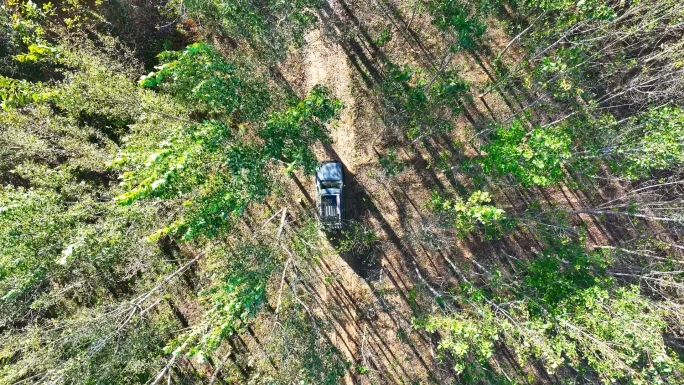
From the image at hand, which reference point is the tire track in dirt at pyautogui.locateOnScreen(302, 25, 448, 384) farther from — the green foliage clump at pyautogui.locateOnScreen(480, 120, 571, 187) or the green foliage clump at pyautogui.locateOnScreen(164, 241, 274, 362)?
the green foliage clump at pyautogui.locateOnScreen(480, 120, 571, 187)

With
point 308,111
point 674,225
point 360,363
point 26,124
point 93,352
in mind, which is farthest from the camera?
point 360,363

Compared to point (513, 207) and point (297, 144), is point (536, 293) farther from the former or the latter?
point (297, 144)

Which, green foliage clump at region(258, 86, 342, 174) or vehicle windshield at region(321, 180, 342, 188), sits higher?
green foliage clump at region(258, 86, 342, 174)

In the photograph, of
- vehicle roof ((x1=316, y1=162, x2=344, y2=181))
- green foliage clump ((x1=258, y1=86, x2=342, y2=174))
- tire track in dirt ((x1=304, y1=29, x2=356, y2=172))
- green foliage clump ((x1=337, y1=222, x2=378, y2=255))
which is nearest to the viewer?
green foliage clump ((x1=258, y1=86, x2=342, y2=174))

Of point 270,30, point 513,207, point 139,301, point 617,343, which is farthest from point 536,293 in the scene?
point 139,301

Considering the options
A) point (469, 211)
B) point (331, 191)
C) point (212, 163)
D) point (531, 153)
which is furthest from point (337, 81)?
point (531, 153)

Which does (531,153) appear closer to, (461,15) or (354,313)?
(461,15)

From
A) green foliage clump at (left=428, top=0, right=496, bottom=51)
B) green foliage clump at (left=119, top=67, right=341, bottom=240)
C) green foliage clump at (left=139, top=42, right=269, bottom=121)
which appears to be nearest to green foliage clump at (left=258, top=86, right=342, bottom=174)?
green foliage clump at (left=119, top=67, right=341, bottom=240)
